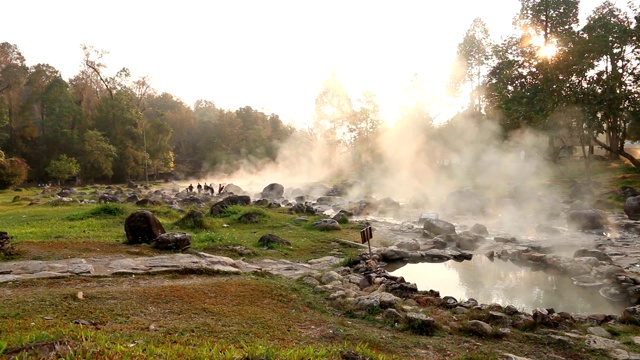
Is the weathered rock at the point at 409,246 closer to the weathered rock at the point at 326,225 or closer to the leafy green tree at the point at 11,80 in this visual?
the weathered rock at the point at 326,225

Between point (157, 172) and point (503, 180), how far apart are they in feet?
150

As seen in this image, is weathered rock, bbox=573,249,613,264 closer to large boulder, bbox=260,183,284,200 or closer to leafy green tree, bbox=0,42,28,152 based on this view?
large boulder, bbox=260,183,284,200

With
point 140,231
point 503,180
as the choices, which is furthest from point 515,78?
point 140,231

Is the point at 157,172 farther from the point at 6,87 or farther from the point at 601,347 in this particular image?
the point at 601,347

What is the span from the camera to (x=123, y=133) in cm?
5231

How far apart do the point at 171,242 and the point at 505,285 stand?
9797 mm

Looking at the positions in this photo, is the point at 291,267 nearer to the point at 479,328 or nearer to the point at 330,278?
the point at 330,278

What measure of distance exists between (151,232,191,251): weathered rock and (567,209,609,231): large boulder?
17042 millimetres

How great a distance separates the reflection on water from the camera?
32.5 feet

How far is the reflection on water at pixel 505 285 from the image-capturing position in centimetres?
991

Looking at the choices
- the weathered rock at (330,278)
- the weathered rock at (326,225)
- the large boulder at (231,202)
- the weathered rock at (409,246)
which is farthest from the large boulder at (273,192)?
the weathered rock at (330,278)

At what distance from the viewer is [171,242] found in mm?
12477

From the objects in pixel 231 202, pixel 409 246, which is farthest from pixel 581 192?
pixel 231 202

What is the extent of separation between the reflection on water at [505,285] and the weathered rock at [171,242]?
654 cm
